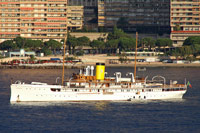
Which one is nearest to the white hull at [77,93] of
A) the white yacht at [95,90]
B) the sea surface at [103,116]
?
the white yacht at [95,90]

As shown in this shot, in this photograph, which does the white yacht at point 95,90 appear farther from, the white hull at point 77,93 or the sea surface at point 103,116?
A: the sea surface at point 103,116

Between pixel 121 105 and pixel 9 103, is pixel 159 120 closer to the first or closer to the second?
pixel 121 105

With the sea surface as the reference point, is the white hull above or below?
above

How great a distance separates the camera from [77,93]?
311ft

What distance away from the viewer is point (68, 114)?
85625 mm

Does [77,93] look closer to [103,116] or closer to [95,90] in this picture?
[95,90]

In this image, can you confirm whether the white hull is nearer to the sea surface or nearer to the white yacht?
the white yacht

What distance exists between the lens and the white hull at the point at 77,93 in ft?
306

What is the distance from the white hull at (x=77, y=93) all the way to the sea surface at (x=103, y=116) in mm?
1167

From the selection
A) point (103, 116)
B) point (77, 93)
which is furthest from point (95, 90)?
point (103, 116)

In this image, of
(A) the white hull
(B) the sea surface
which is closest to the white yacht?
(A) the white hull

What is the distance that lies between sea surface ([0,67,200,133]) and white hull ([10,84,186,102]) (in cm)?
117

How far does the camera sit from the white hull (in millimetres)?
93250

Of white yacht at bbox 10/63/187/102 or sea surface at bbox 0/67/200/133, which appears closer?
sea surface at bbox 0/67/200/133
